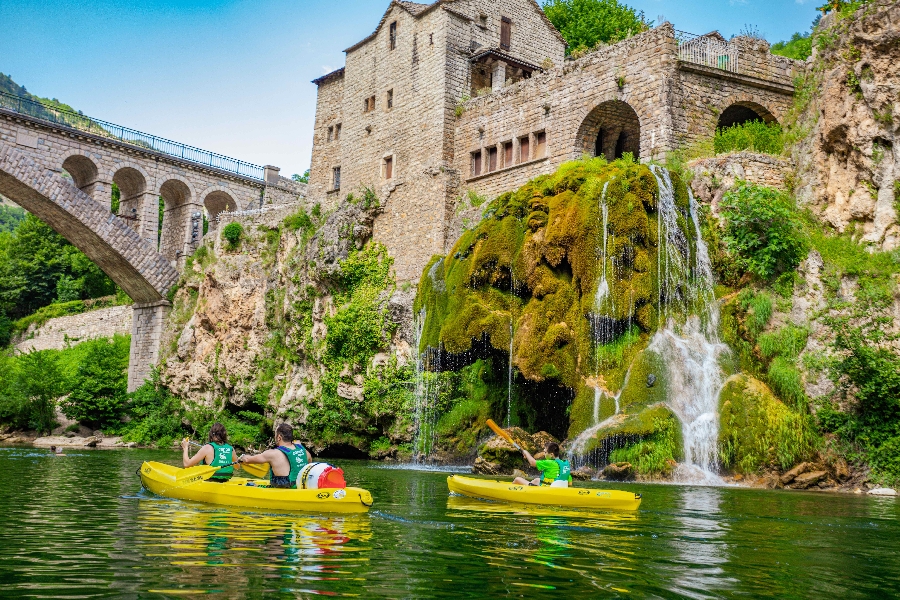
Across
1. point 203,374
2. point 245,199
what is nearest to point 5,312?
point 245,199

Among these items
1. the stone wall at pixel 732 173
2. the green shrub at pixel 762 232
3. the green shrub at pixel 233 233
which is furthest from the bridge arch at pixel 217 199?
the green shrub at pixel 762 232

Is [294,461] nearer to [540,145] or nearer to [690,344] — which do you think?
[690,344]

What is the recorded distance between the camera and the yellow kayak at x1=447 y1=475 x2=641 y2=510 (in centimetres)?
1051

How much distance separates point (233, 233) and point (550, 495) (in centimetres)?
2366

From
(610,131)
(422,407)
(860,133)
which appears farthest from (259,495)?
(610,131)

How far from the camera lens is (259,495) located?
9.80 meters

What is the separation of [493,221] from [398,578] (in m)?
14.4

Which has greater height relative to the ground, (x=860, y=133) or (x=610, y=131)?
(x=610, y=131)

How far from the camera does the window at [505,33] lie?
97.0 feet

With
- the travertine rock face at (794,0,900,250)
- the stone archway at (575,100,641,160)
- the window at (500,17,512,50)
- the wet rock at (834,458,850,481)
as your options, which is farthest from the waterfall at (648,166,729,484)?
the window at (500,17,512,50)

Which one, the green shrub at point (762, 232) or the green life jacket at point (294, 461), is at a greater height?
the green shrub at point (762, 232)

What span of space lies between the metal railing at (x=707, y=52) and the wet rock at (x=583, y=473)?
37.2ft

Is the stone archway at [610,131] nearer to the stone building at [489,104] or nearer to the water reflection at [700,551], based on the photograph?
the stone building at [489,104]

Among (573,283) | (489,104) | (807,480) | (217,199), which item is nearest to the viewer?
(807,480)
